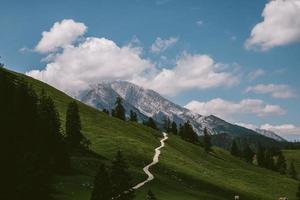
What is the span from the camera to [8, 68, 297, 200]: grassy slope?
72.6m

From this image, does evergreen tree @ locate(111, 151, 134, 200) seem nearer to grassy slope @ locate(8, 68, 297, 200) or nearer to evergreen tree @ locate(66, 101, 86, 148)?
grassy slope @ locate(8, 68, 297, 200)

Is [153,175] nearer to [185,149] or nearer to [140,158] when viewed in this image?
[140,158]

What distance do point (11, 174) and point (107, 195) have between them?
14.6 meters

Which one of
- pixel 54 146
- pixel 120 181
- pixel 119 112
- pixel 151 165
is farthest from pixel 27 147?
pixel 119 112

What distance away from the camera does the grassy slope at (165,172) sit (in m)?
72.6

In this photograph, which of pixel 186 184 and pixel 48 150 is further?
pixel 186 184

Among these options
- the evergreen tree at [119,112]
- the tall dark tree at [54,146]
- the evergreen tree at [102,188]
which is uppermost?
the evergreen tree at [119,112]

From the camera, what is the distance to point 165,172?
322ft

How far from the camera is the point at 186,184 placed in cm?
9281

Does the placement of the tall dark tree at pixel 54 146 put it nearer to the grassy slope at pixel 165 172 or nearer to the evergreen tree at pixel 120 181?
the grassy slope at pixel 165 172

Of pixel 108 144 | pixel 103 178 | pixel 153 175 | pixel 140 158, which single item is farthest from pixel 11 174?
pixel 108 144

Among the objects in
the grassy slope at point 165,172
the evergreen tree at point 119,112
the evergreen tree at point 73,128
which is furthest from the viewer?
the evergreen tree at point 119,112

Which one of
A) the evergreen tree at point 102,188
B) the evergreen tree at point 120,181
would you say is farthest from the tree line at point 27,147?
the evergreen tree at point 120,181

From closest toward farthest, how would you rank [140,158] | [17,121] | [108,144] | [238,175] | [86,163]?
[17,121] → [86,163] → [140,158] → [108,144] → [238,175]
